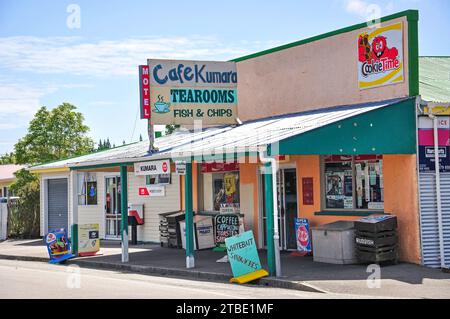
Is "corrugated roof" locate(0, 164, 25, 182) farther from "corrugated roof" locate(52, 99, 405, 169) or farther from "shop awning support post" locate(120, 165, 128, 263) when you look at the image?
"shop awning support post" locate(120, 165, 128, 263)

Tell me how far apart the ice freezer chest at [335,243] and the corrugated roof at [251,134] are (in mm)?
2409

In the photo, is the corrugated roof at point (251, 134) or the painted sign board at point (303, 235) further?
the painted sign board at point (303, 235)

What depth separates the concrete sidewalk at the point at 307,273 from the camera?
40.9ft

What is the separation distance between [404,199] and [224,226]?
641 centimetres

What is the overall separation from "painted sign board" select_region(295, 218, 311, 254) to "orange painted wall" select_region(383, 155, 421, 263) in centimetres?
226

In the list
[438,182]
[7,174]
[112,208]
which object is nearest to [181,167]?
[438,182]

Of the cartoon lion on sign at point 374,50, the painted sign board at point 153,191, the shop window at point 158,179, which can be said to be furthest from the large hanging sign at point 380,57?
the painted sign board at point 153,191

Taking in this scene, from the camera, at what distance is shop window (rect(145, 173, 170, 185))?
76.4 feet

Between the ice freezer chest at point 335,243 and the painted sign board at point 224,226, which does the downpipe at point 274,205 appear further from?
the painted sign board at point 224,226

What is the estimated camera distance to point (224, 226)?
20.7 m

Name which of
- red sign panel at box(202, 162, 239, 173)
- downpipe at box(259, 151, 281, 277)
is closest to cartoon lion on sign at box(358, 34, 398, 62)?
downpipe at box(259, 151, 281, 277)

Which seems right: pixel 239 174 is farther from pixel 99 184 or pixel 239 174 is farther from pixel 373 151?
pixel 99 184
